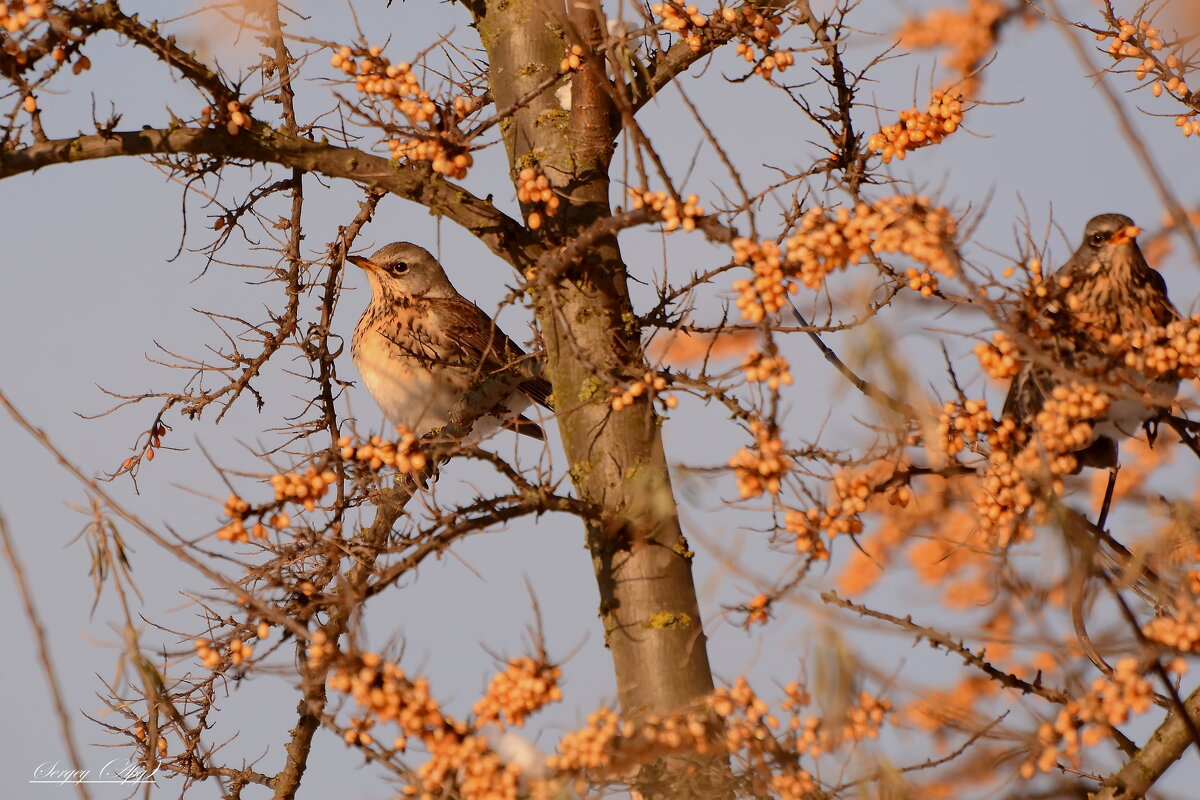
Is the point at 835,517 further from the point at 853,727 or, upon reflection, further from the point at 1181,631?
the point at 1181,631

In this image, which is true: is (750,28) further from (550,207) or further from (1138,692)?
(1138,692)

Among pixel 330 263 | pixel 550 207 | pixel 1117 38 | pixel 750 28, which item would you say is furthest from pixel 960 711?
pixel 330 263

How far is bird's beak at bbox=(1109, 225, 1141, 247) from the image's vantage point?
145 inches

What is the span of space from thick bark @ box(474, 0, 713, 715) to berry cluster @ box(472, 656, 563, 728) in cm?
91

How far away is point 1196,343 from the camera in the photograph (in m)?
2.75

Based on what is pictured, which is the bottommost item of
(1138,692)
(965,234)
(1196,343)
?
(1138,692)

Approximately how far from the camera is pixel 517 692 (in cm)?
242

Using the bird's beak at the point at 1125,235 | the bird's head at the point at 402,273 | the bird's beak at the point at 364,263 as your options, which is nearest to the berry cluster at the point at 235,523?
the bird's beak at the point at 1125,235

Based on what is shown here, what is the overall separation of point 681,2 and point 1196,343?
1755 millimetres

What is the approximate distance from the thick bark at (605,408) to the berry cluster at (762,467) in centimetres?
67

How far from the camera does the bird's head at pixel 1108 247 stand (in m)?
4.02

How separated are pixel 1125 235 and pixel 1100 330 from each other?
106cm

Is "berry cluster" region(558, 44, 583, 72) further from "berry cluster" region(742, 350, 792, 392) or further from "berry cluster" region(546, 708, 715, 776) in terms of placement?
"berry cluster" region(546, 708, 715, 776)

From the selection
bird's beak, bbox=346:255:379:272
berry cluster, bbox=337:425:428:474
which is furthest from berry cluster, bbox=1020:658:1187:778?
bird's beak, bbox=346:255:379:272
